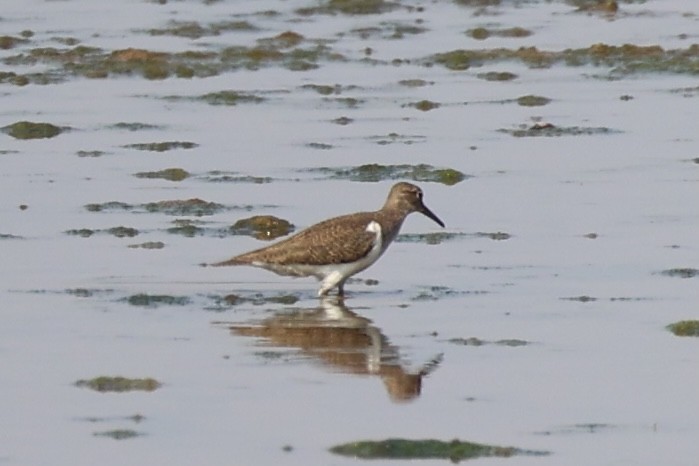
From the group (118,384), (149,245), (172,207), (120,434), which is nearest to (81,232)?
(149,245)

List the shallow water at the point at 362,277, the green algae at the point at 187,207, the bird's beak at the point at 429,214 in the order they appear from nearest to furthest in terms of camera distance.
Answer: the shallow water at the point at 362,277
the bird's beak at the point at 429,214
the green algae at the point at 187,207

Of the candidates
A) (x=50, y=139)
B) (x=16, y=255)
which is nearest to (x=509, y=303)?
(x=16, y=255)

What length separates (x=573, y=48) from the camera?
93.7ft

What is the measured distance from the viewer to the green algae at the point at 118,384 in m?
12.5

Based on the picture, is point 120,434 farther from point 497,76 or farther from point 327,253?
point 497,76

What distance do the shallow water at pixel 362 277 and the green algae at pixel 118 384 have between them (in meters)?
0.09

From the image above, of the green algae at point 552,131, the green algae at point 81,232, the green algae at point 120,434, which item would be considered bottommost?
the green algae at point 81,232

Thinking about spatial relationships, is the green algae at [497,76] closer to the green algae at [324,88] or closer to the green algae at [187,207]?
the green algae at [324,88]

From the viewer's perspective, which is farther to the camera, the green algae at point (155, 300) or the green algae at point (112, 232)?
the green algae at point (112, 232)

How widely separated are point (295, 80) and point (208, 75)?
112 cm

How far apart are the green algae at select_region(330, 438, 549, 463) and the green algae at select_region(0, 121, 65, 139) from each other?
11.3m

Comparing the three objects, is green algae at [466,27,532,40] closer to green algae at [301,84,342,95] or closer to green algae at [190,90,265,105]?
green algae at [301,84,342,95]

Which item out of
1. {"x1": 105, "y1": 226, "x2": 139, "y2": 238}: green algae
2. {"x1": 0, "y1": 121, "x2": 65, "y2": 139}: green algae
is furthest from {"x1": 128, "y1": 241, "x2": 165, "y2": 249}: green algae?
{"x1": 0, "y1": 121, "x2": 65, "y2": 139}: green algae

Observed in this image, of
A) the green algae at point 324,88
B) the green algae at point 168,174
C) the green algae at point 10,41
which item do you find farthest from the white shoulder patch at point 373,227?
the green algae at point 10,41
